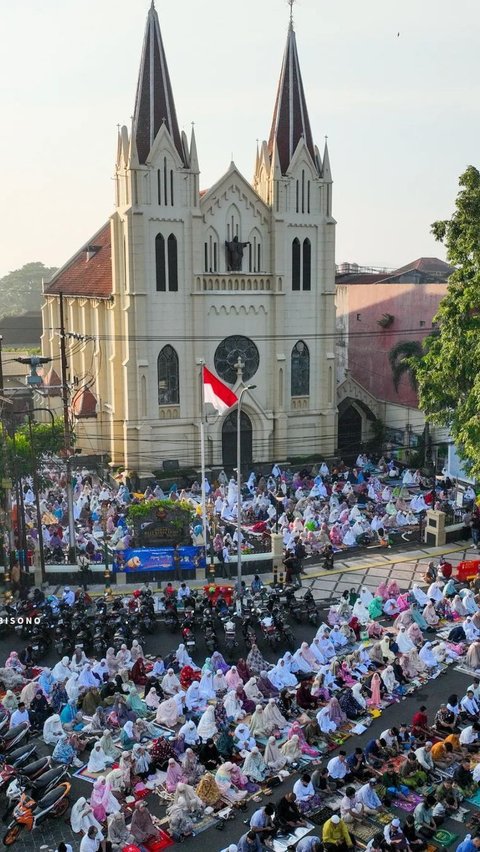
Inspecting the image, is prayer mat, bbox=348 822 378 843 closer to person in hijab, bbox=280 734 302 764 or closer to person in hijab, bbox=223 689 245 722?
person in hijab, bbox=280 734 302 764

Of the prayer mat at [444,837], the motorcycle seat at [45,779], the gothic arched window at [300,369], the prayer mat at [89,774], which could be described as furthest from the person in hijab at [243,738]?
the gothic arched window at [300,369]

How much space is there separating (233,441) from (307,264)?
10238 mm

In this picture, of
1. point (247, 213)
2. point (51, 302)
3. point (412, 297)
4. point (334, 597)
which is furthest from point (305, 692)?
point (51, 302)

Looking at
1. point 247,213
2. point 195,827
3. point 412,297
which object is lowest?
point 195,827

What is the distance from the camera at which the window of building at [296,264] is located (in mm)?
46531

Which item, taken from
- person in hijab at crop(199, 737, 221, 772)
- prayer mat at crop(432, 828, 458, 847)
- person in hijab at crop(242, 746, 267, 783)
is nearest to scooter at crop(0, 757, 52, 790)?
person in hijab at crop(199, 737, 221, 772)

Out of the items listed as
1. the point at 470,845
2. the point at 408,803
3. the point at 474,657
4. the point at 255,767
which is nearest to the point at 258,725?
the point at 255,767

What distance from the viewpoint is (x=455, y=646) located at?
973 inches

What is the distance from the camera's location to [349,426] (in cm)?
5156

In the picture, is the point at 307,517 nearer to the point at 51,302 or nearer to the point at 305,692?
the point at 305,692

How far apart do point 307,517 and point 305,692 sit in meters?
14.2

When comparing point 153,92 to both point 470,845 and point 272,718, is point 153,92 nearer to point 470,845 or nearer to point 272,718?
point 272,718

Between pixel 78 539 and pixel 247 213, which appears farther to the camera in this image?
pixel 247 213

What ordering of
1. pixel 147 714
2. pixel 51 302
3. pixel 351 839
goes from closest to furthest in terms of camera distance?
1. pixel 351 839
2. pixel 147 714
3. pixel 51 302
